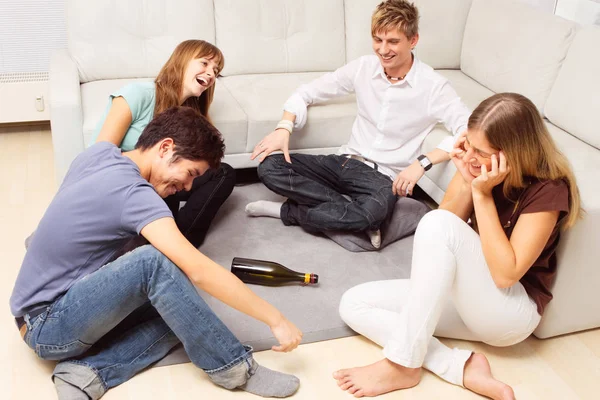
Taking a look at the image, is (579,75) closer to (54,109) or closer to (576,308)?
(576,308)

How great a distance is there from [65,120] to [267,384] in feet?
4.40

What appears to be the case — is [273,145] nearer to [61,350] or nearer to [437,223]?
[437,223]

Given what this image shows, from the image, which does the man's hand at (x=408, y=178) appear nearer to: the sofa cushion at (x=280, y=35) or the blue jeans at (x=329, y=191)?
the blue jeans at (x=329, y=191)

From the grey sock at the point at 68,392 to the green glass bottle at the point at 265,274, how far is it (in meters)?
0.69

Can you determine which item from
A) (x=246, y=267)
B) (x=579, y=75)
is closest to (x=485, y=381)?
(x=246, y=267)

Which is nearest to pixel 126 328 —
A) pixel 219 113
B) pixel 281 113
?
pixel 219 113

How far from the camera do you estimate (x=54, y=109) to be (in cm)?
252

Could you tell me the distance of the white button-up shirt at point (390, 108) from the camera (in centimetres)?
253

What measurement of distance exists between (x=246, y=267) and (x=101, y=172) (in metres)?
0.77

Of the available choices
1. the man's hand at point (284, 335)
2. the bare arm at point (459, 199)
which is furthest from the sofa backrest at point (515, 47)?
the man's hand at point (284, 335)

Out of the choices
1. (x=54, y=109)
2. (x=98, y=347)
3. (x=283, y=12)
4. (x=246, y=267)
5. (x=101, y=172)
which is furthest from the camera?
(x=283, y=12)

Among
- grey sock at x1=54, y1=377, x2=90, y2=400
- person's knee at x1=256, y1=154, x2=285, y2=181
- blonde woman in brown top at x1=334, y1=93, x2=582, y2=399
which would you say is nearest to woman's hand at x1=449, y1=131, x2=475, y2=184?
blonde woman in brown top at x1=334, y1=93, x2=582, y2=399

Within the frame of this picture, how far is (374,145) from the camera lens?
265 cm

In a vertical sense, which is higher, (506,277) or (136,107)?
(136,107)
